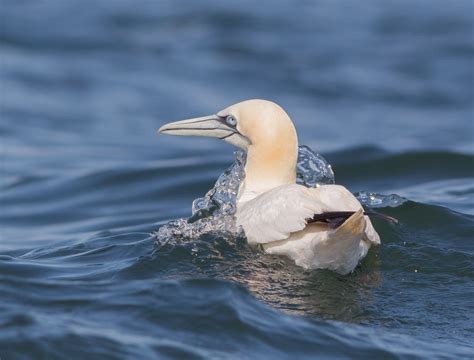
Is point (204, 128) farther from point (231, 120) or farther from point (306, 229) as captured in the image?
point (306, 229)

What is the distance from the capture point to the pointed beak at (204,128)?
31.5ft

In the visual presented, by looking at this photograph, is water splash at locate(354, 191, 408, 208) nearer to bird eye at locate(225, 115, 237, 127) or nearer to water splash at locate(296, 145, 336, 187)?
water splash at locate(296, 145, 336, 187)

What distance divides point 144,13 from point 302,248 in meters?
19.2

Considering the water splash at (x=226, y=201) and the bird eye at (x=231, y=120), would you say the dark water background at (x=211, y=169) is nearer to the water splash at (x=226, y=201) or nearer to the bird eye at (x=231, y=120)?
the water splash at (x=226, y=201)

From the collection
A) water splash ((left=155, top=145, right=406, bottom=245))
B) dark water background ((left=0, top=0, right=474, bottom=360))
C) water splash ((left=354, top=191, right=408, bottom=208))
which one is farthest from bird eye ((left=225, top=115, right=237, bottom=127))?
water splash ((left=354, top=191, right=408, bottom=208))

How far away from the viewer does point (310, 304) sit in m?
7.84

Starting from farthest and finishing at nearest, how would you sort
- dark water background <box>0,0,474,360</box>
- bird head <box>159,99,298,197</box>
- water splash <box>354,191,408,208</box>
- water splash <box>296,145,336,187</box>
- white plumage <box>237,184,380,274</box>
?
water splash <box>354,191,408,208</box>
water splash <box>296,145,336,187</box>
bird head <box>159,99,298,197</box>
white plumage <box>237,184,380,274</box>
dark water background <box>0,0,474,360</box>

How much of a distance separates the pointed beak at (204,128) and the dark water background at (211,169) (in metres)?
0.99

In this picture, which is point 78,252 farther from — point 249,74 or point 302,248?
point 249,74

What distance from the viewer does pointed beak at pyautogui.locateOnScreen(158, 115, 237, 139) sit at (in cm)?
959

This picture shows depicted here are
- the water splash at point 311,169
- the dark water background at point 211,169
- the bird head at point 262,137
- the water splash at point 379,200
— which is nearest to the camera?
the dark water background at point 211,169

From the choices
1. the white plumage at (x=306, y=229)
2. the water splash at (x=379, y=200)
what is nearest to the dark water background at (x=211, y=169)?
the white plumage at (x=306, y=229)

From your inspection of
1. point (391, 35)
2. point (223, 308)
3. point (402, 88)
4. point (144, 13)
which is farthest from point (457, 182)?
point (144, 13)

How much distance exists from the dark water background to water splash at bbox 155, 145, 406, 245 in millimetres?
181
